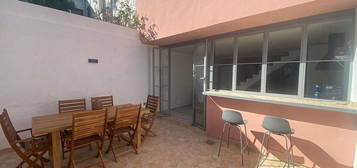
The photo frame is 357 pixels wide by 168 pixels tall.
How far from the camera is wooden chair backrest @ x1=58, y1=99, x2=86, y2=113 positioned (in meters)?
3.08

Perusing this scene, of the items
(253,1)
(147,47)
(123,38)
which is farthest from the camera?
(147,47)

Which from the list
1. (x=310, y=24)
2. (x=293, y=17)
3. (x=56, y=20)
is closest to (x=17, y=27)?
(x=56, y=20)

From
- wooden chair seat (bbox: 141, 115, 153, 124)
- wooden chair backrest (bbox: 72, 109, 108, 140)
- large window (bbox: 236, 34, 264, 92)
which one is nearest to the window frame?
large window (bbox: 236, 34, 264, 92)

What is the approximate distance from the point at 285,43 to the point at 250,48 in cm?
76

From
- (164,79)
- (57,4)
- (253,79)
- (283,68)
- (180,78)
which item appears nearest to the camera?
(253,79)

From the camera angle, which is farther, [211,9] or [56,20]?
[56,20]

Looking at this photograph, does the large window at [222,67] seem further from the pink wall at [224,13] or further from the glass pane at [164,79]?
the glass pane at [164,79]

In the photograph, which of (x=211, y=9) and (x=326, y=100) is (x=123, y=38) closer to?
(x=211, y=9)

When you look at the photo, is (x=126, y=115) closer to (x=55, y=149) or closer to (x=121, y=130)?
(x=121, y=130)

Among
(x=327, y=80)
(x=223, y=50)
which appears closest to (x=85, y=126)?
(x=223, y=50)

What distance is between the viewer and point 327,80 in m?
2.56

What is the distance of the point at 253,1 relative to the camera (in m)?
2.29

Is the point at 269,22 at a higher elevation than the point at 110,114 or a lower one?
higher

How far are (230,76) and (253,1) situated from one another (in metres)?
1.63
